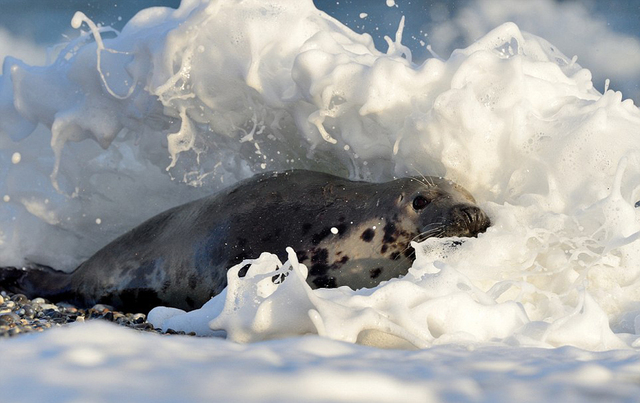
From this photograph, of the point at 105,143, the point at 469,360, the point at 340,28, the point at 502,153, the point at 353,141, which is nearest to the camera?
the point at 469,360

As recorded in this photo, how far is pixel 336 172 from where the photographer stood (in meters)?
6.07

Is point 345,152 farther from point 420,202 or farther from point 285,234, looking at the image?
point 420,202

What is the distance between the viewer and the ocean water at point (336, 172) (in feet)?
5.43

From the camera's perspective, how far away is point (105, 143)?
659 centimetres

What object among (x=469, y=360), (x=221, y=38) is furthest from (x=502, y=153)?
(x=469, y=360)

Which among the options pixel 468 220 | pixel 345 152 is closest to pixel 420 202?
pixel 468 220

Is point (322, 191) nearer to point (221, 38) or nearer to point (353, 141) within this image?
point (353, 141)

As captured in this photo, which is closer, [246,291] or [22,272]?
[246,291]

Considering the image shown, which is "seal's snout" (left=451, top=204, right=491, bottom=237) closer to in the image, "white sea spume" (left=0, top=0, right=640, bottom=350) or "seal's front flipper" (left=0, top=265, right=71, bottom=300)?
"white sea spume" (left=0, top=0, right=640, bottom=350)

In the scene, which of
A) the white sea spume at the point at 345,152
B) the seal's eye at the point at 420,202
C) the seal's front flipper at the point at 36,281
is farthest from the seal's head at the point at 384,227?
the seal's front flipper at the point at 36,281

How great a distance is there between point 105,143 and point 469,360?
205 inches

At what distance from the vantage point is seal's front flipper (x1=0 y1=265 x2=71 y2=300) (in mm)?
6340

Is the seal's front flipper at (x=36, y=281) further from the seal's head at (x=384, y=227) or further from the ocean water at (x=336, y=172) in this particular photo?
the seal's head at (x=384, y=227)

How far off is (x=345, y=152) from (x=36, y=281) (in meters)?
2.97
